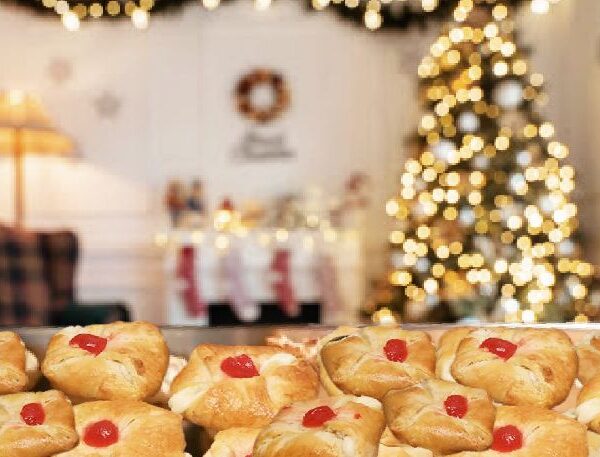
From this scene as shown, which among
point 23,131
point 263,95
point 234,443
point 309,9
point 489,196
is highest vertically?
point 309,9

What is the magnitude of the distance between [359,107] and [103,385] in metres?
6.21

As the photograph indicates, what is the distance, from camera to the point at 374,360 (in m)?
0.85

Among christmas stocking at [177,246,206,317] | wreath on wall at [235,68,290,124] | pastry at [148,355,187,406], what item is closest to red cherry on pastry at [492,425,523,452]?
pastry at [148,355,187,406]

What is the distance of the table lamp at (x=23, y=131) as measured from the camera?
586cm

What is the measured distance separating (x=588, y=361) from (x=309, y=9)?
6.37m

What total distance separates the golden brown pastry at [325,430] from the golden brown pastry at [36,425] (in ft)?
0.61

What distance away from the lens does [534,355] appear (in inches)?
32.4

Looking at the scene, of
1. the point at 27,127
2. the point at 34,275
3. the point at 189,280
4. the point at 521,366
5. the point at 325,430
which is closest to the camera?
the point at 325,430

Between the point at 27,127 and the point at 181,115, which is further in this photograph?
the point at 181,115

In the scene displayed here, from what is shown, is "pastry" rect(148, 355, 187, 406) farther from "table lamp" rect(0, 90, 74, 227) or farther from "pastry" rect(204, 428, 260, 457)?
"table lamp" rect(0, 90, 74, 227)

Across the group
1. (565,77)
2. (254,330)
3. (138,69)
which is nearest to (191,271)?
(138,69)

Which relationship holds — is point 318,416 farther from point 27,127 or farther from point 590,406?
point 27,127

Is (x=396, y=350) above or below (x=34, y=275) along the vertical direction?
above

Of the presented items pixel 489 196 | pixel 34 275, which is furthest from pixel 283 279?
pixel 34 275
